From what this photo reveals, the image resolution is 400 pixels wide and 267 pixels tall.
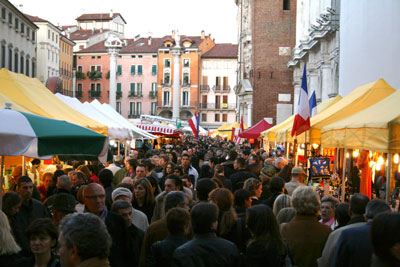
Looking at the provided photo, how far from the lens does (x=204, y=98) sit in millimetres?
99438

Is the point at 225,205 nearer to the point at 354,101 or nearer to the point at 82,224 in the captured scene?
the point at 82,224

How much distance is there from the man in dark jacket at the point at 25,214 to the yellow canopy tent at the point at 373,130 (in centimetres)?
427

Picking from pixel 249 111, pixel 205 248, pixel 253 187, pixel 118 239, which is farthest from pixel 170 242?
pixel 249 111

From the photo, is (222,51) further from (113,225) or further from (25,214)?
(113,225)

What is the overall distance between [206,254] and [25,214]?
2867mm

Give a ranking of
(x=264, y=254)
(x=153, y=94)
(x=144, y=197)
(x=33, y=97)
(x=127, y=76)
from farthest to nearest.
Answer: (x=127, y=76) → (x=153, y=94) → (x=33, y=97) → (x=144, y=197) → (x=264, y=254)

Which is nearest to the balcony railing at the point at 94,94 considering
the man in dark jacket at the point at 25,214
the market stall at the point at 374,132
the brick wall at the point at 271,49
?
the brick wall at the point at 271,49

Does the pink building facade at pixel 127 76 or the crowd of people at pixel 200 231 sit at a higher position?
the pink building facade at pixel 127 76

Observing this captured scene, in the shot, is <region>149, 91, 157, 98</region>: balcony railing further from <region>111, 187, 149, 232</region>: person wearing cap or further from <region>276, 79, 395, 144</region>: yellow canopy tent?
<region>111, 187, 149, 232</region>: person wearing cap

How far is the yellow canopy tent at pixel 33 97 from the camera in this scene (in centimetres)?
1052

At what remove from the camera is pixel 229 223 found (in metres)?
6.22

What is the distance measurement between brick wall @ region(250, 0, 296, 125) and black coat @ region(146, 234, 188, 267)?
4205cm

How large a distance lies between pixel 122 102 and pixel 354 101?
291 feet

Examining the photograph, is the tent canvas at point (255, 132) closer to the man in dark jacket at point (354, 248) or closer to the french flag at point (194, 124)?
the french flag at point (194, 124)
